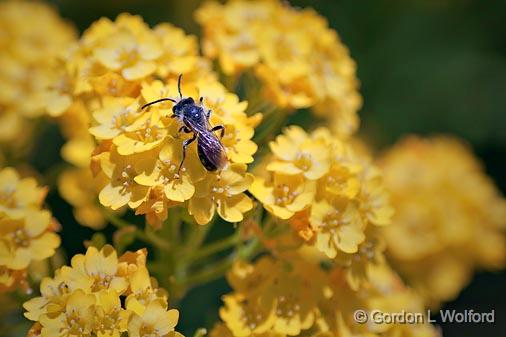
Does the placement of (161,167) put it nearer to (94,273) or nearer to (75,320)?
(94,273)

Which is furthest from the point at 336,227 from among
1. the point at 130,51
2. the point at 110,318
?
the point at 130,51

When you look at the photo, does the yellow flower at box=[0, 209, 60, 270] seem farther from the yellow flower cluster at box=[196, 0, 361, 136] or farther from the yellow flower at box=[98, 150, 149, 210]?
the yellow flower cluster at box=[196, 0, 361, 136]

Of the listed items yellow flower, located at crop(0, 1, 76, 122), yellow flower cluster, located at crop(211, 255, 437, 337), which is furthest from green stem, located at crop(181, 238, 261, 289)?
yellow flower, located at crop(0, 1, 76, 122)

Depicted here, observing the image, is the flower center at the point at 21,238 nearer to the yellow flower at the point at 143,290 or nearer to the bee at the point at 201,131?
the yellow flower at the point at 143,290

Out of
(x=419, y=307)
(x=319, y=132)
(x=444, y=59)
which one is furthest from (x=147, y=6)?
(x=419, y=307)

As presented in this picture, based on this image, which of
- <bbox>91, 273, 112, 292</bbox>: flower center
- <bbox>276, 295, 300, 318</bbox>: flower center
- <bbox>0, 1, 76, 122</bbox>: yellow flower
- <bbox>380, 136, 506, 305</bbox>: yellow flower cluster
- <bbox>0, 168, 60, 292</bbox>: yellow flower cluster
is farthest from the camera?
<bbox>380, 136, 506, 305</bbox>: yellow flower cluster

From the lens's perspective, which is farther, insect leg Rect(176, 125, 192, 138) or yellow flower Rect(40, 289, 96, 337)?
insect leg Rect(176, 125, 192, 138)

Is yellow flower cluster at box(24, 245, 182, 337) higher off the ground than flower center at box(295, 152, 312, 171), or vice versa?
flower center at box(295, 152, 312, 171)
